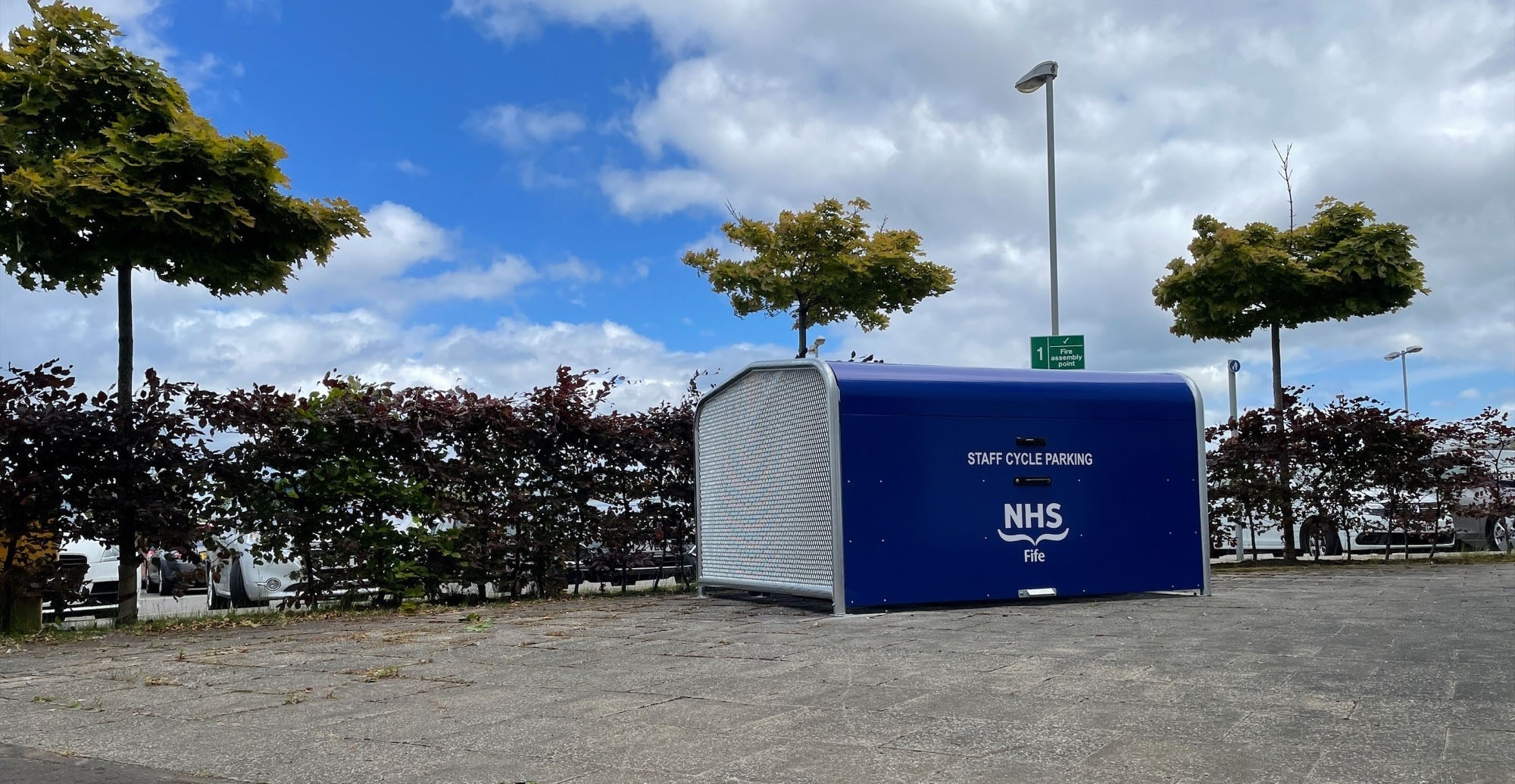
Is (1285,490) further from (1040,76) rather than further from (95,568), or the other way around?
(95,568)

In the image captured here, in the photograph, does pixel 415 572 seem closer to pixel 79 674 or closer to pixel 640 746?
pixel 79 674

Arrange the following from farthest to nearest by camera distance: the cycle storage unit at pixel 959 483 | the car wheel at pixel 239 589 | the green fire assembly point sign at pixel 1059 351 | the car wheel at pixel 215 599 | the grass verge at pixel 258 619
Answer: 1. the green fire assembly point sign at pixel 1059 351
2. the car wheel at pixel 215 599
3. the car wheel at pixel 239 589
4. the grass verge at pixel 258 619
5. the cycle storage unit at pixel 959 483

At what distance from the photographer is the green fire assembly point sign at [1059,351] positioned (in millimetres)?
15336

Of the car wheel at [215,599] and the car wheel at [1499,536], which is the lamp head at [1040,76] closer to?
the car wheel at [1499,536]

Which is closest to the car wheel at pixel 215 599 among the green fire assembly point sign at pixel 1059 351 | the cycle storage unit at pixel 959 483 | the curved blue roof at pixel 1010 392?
the cycle storage unit at pixel 959 483

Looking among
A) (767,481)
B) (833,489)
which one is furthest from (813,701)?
(767,481)

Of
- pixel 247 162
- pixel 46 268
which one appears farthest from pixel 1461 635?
pixel 46 268

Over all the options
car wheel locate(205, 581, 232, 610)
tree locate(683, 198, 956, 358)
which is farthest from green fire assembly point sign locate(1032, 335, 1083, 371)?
car wheel locate(205, 581, 232, 610)

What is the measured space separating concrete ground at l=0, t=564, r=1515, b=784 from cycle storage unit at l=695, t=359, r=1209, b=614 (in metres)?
0.63

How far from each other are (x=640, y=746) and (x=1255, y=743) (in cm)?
219

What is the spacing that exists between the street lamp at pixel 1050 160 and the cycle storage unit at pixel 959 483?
7.09 meters

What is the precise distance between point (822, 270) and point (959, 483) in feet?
41.1

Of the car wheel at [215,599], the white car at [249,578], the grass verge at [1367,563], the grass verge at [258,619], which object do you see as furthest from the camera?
the grass verge at [1367,563]

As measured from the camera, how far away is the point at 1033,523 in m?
9.30
